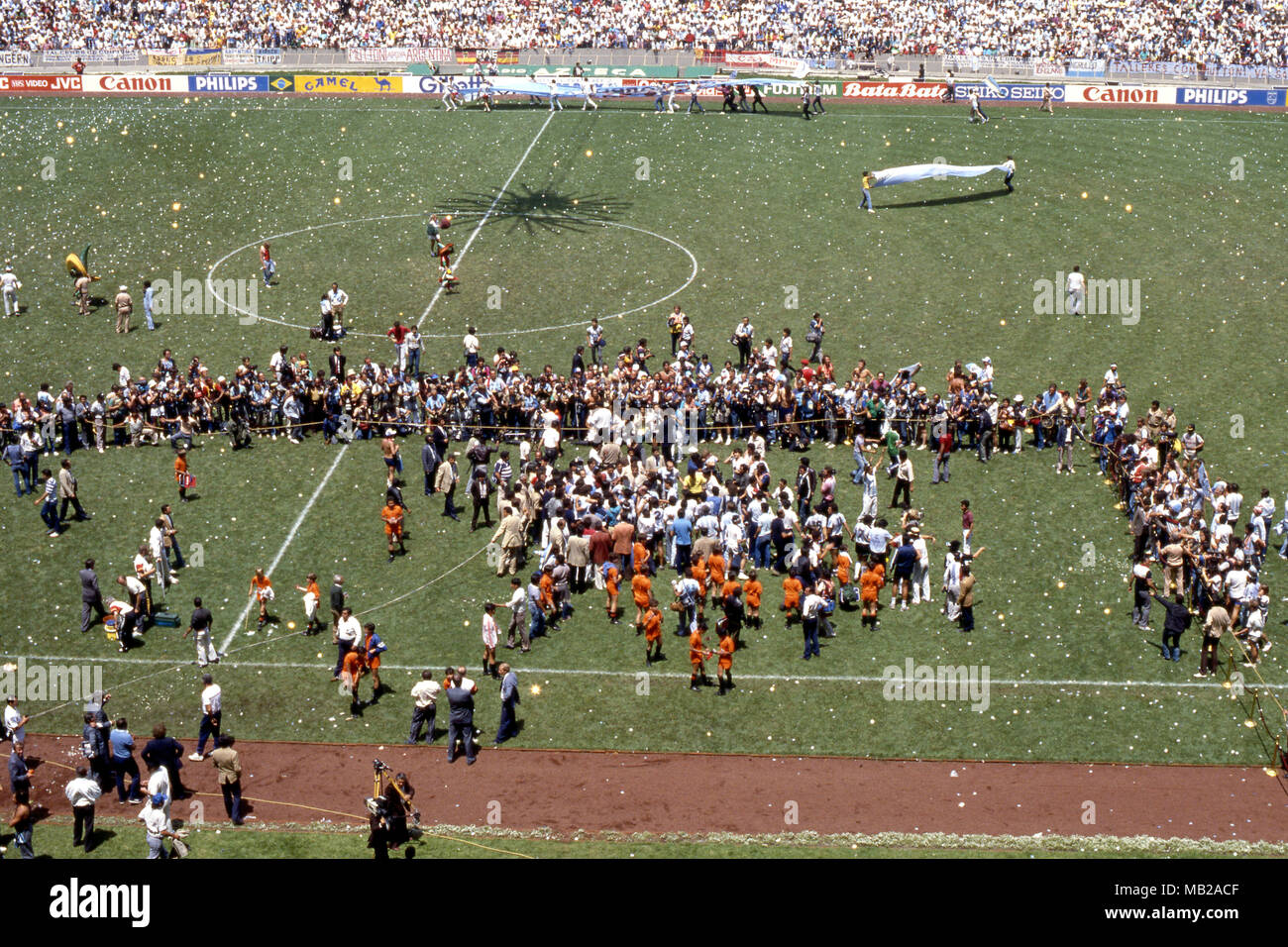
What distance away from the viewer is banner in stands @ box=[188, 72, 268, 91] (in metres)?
68.2

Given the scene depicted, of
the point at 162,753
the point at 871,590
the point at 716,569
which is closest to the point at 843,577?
the point at 871,590

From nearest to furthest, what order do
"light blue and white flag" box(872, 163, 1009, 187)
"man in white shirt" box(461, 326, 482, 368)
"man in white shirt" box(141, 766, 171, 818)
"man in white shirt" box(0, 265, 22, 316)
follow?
"man in white shirt" box(141, 766, 171, 818) → "man in white shirt" box(461, 326, 482, 368) → "man in white shirt" box(0, 265, 22, 316) → "light blue and white flag" box(872, 163, 1009, 187)

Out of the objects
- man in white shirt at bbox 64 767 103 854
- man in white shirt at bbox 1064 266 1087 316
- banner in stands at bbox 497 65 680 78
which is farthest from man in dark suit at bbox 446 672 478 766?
banner in stands at bbox 497 65 680 78

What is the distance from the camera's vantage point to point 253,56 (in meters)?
70.9

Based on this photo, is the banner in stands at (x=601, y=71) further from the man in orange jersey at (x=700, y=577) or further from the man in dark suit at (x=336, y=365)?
the man in orange jersey at (x=700, y=577)

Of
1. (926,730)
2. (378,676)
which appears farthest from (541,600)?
(926,730)

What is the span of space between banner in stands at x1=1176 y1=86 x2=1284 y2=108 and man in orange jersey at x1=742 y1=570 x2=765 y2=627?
47077 millimetres

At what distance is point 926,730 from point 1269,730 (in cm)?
604

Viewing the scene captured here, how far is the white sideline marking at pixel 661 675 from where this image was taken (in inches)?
1071

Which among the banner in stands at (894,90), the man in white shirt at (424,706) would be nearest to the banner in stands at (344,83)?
the banner in stands at (894,90)

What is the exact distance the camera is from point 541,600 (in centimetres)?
2909

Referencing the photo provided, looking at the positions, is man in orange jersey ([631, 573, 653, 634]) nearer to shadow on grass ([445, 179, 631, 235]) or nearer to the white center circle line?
the white center circle line

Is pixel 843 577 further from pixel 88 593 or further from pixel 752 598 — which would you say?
pixel 88 593

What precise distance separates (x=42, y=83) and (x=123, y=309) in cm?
3059
